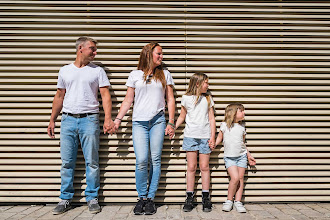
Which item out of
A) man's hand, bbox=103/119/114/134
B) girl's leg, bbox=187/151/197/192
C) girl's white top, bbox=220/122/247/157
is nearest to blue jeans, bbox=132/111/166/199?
man's hand, bbox=103/119/114/134

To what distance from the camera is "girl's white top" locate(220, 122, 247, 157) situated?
4.34m

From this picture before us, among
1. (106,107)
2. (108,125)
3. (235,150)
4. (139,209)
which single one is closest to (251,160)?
(235,150)

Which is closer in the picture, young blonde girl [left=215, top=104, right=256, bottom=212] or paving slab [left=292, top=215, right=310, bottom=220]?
paving slab [left=292, top=215, right=310, bottom=220]

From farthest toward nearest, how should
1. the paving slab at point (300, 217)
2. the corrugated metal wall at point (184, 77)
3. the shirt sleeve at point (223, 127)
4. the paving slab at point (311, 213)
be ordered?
the corrugated metal wall at point (184, 77)
the shirt sleeve at point (223, 127)
the paving slab at point (311, 213)
the paving slab at point (300, 217)

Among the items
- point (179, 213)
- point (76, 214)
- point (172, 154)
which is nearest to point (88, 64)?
point (172, 154)

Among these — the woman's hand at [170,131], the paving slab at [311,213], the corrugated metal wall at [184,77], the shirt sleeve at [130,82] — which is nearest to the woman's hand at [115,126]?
the corrugated metal wall at [184,77]

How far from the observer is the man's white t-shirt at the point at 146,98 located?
Result: 4148mm

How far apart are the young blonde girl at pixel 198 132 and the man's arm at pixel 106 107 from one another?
1072mm

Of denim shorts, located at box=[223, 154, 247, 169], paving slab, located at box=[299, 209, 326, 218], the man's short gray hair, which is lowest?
paving slab, located at box=[299, 209, 326, 218]

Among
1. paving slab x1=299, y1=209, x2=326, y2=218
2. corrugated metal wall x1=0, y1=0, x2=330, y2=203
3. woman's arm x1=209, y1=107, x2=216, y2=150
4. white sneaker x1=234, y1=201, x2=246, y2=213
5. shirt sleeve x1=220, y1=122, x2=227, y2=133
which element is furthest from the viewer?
corrugated metal wall x1=0, y1=0, x2=330, y2=203

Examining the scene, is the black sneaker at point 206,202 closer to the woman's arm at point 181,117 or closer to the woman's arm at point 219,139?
the woman's arm at point 219,139

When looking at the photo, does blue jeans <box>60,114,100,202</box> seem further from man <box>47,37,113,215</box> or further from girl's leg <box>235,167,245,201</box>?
girl's leg <box>235,167,245,201</box>

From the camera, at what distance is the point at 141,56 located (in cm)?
431

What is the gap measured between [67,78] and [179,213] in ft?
8.53
